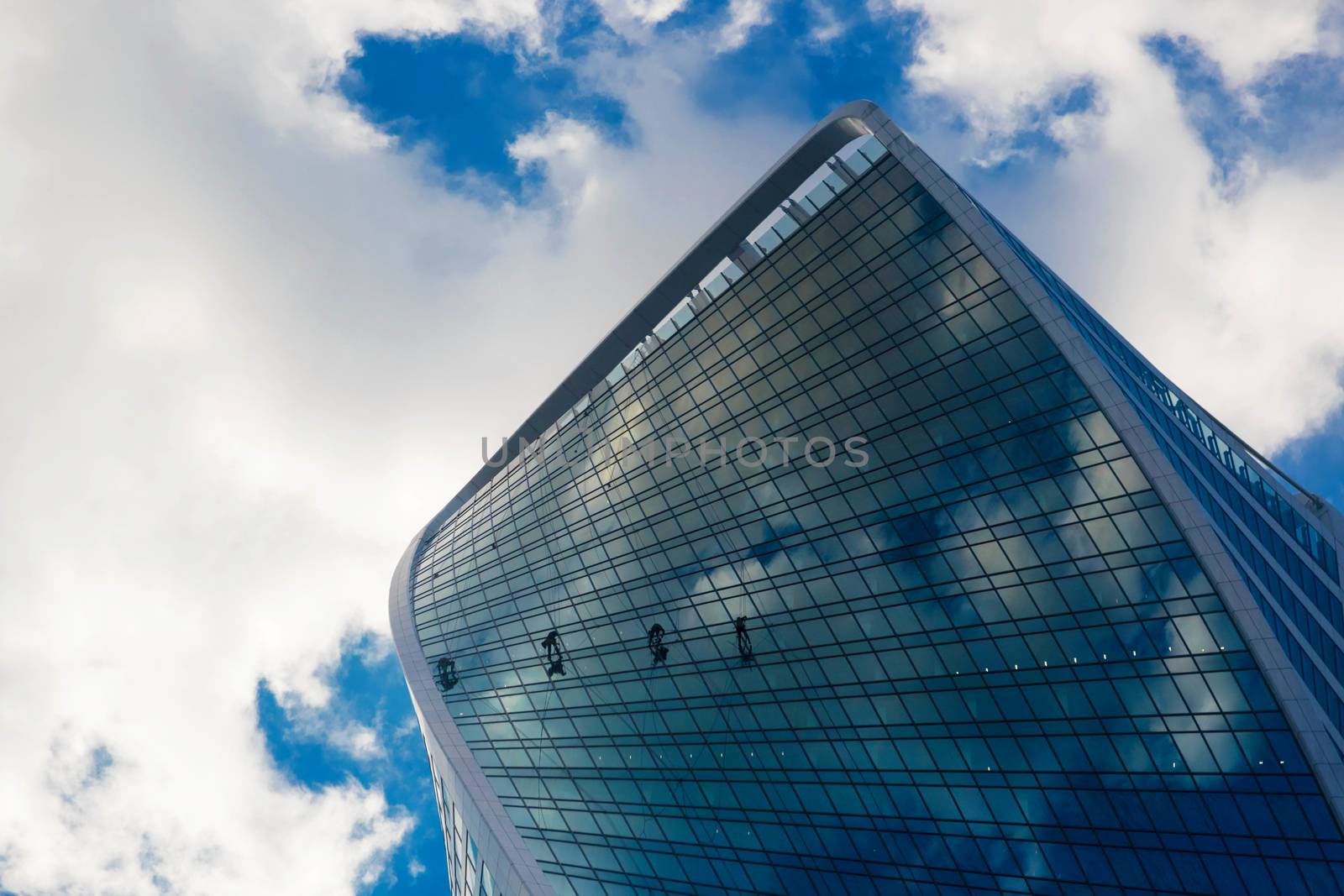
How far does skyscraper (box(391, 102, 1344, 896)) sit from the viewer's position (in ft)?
107

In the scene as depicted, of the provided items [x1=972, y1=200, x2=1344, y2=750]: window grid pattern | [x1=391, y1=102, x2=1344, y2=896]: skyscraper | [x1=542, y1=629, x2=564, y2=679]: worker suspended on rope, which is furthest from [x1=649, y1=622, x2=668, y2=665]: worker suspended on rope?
[x1=972, y1=200, x2=1344, y2=750]: window grid pattern

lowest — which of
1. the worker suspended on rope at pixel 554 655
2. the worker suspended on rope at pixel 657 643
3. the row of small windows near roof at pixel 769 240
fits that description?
the worker suspended on rope at pixel 657 643

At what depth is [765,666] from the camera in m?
45.9

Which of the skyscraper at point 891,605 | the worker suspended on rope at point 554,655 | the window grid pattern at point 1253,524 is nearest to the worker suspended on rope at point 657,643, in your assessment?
the skyscraper at point 891,605

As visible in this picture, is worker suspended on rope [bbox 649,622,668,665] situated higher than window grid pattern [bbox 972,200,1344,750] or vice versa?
worker suspended on rope [bbox 649,622,668,665]

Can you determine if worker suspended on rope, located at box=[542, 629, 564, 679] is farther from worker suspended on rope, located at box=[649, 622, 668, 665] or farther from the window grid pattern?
the window grid pattern

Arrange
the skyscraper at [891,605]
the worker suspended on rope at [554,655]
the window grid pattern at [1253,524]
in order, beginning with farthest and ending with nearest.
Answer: the worker suspended on rope at [554,655]
the window grid pattern at [1253,524]
the skyscraper at [891,605]

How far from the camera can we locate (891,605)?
41.0m

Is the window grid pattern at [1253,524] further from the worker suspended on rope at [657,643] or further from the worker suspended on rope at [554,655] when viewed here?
the worker suspended on rope at [554,655]

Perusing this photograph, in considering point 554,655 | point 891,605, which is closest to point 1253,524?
point 891,605

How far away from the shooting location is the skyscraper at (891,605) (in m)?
Result: 32.6

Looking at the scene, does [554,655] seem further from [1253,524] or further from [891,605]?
[1253,524]

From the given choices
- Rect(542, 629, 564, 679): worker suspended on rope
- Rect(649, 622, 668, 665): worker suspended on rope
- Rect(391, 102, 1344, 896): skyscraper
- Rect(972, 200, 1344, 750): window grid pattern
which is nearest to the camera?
Rect(391, 102, 1344, 896): skyscraper

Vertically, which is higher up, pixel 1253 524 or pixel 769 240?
pixel 769 240
